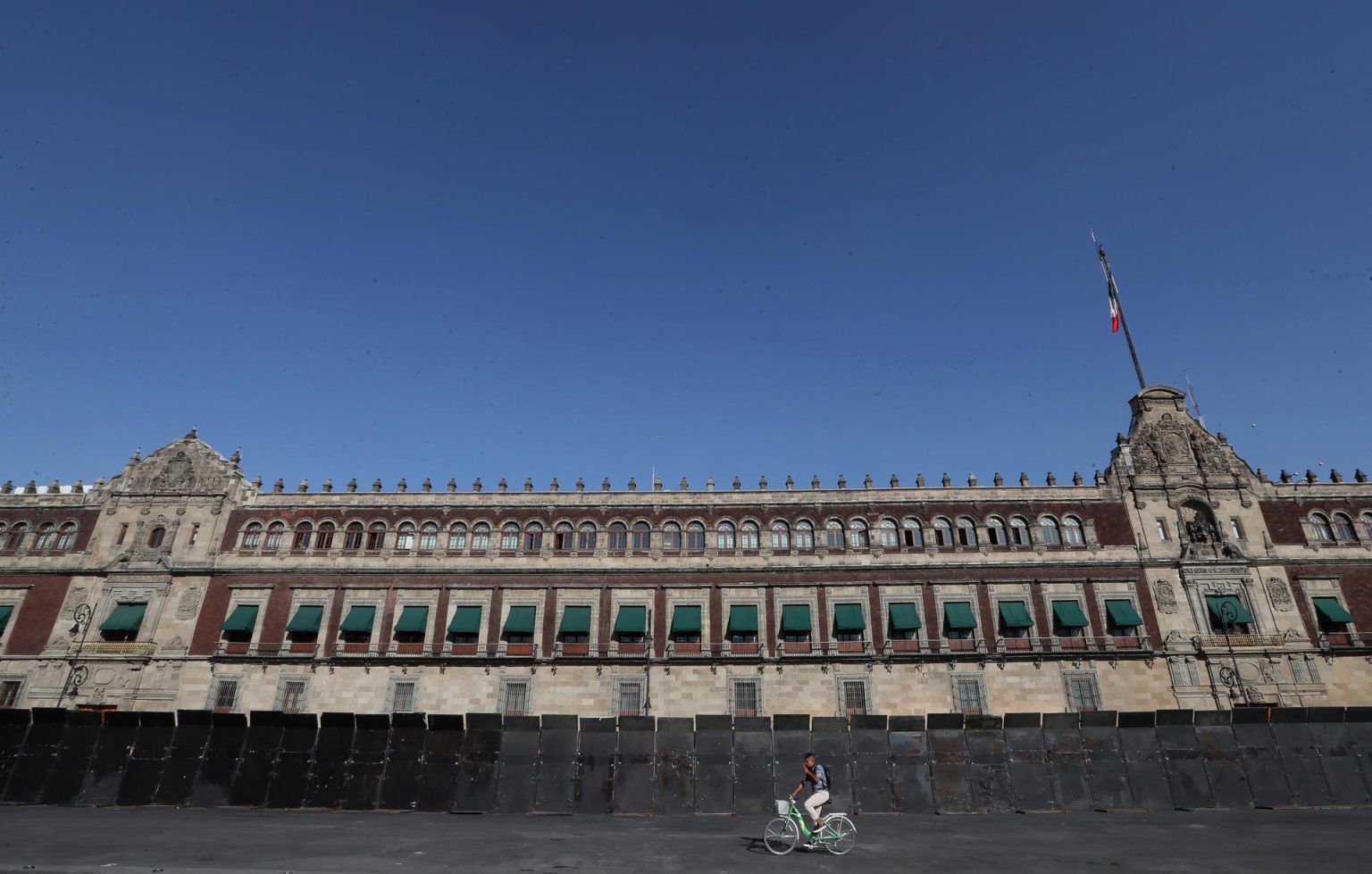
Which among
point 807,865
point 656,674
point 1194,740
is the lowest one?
point 807,865

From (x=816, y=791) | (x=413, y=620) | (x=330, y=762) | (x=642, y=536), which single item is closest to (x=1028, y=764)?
(x=816, y=791)

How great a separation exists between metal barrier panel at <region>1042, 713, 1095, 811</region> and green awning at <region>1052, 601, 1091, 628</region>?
49.6ft

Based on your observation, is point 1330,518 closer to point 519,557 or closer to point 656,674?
point 656,674

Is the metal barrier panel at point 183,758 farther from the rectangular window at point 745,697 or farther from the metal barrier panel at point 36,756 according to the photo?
the rectangular window at point 745,697

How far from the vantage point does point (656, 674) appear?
132 ft

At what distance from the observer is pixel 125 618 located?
137 ft

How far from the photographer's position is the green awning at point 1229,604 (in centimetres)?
4016

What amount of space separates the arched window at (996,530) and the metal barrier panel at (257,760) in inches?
1367

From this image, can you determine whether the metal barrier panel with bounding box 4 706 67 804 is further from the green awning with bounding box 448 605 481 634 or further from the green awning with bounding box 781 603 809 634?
the green awning with bounding box 781 603 809 634

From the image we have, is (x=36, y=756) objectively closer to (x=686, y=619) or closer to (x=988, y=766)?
(x=686, y=619)

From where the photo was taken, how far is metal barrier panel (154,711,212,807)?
25.6 meters

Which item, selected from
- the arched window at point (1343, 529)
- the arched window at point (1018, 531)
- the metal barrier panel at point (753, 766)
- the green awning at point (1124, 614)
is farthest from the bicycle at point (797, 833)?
the arched window at point (1343, 529)

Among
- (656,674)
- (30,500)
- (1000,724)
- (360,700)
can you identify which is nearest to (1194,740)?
(1000,724)

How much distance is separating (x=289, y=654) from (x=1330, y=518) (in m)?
55.9
